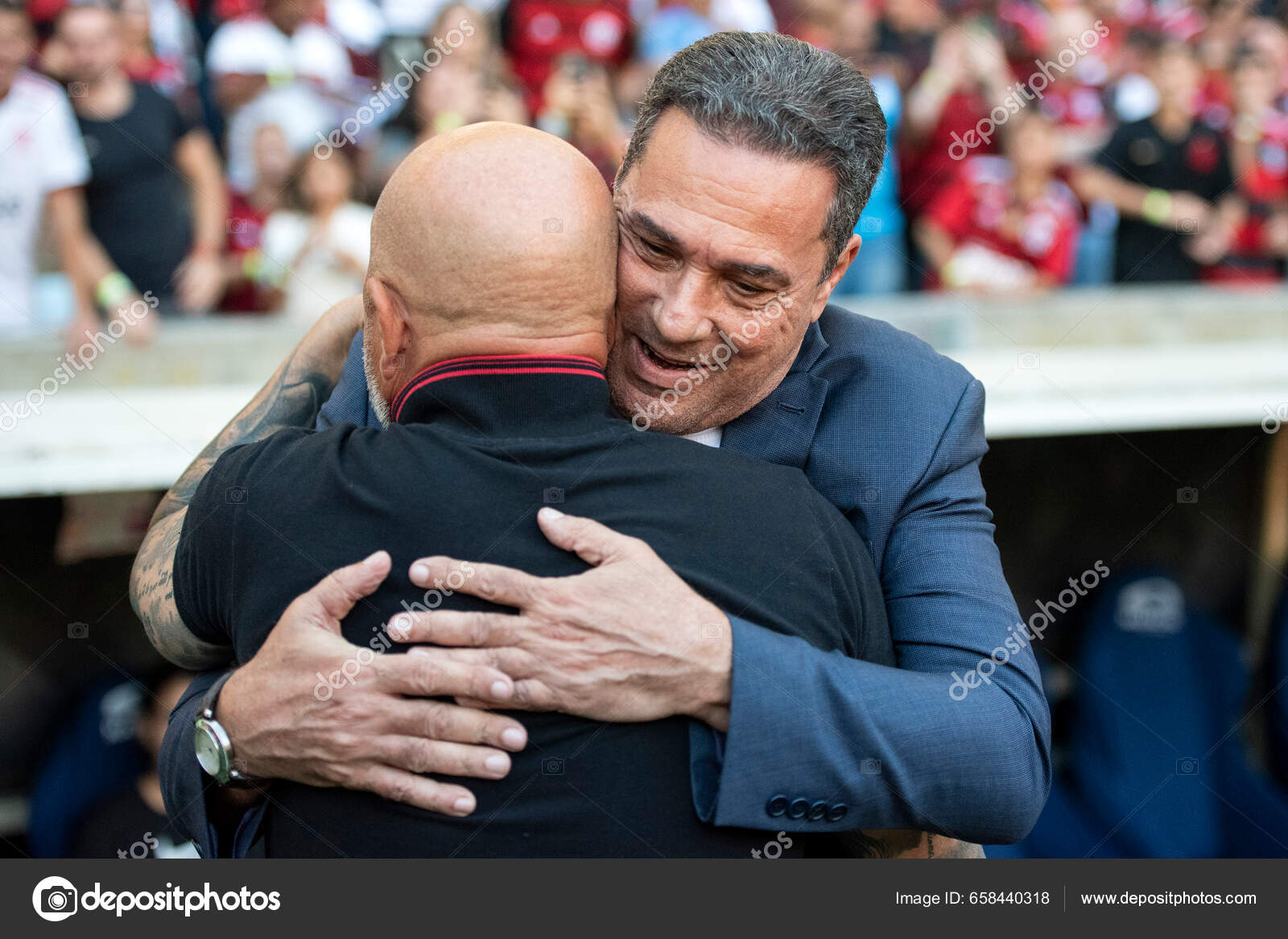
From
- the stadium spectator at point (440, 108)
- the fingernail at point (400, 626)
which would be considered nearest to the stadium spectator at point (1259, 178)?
the stadium spectator at point (440, 108)

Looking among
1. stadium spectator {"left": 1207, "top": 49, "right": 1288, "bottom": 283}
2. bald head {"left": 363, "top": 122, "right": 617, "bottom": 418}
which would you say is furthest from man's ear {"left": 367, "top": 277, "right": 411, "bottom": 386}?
stadium spectator {"left": 1207, "top": 49, "right": 1288, "bottom": 283}

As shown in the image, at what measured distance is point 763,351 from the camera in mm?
1483

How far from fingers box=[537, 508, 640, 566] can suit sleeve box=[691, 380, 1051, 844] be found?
0.16 meters

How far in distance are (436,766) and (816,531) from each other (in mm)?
454

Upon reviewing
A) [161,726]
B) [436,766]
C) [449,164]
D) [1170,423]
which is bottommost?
[161,726]

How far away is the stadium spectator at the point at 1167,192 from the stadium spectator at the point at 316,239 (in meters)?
3.04

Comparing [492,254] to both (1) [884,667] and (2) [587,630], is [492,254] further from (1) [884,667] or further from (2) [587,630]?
(1) [884,667]

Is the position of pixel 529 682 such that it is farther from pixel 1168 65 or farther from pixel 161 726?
pixel 1168 65

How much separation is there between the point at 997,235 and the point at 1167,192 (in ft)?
3.58

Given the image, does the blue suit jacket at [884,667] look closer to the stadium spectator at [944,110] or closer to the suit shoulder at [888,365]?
the suit shoulder at [888,365]

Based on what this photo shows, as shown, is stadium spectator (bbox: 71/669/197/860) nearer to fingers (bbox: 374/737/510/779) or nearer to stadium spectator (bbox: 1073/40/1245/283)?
fingers (bbox: 374/737/510/779)

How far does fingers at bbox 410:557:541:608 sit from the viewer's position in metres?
1.11

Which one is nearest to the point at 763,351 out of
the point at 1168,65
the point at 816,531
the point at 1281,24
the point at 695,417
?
the point at 695,417

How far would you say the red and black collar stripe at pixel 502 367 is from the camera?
3.78 feet
